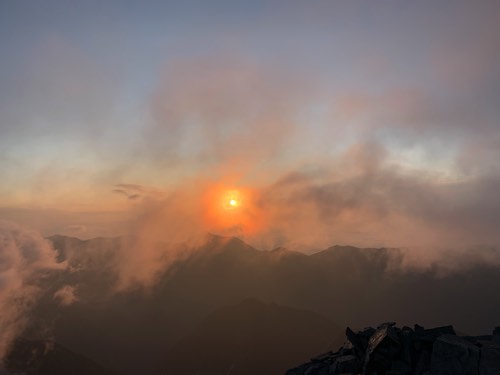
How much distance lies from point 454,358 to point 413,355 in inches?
186

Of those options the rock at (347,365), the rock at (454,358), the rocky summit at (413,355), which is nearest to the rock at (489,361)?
the rocky summit at (413,355)

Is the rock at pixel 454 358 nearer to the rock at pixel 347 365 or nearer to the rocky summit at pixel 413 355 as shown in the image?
the rocky summit at pixel 413 355

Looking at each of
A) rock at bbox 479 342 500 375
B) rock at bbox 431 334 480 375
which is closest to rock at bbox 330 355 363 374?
rock at bbox 431 334 480 375

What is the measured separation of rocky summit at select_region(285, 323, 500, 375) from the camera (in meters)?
33.1

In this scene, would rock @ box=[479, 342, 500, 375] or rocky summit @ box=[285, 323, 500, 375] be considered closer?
rock @ box=[479, 342, 500, 375]

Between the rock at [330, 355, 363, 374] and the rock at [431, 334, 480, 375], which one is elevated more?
the rock at [431, 334, 480, 375]

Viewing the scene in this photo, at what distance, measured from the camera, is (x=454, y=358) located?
33625mm

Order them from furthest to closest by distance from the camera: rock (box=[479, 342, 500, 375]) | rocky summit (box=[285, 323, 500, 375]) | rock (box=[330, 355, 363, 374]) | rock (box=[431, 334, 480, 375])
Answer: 1. rock (box=[330, 355, 363, 374])
2. rocky summit (box=[285, 323, 500, 375])
3. rock (box=[431, 334, 480, 375])
4. rock (box=[479, 342, 500, 375])

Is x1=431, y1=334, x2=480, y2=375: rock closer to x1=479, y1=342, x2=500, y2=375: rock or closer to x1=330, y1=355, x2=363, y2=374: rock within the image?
x1=479, y1=342, x2=500, y2=375: rock

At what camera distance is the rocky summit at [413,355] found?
109 feet

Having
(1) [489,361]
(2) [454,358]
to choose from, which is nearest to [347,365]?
(2) [454,358]

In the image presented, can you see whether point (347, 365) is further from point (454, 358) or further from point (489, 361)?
point (489, 361)

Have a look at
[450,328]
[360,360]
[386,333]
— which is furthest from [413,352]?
[450,328]

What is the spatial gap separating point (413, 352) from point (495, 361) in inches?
292
